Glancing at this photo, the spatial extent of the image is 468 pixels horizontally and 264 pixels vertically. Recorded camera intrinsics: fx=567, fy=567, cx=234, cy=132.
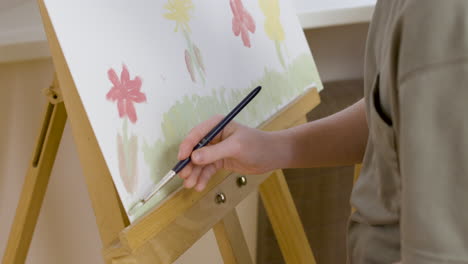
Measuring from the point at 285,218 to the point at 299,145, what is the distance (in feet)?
1.25

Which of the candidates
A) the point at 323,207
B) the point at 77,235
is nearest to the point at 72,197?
the point at 77,235

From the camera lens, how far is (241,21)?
3.24ft

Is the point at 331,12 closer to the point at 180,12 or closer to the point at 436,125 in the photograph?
the point at 180,12

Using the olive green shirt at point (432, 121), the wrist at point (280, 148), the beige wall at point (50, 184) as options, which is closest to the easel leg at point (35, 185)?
the beige wall at point (50, 184)

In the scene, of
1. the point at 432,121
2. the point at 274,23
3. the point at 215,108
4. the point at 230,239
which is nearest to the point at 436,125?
the point at 432,121

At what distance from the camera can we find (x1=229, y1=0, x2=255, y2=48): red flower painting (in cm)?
97

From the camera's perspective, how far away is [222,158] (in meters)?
0.79

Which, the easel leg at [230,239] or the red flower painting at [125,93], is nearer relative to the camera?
the red flower painting at [125,93]

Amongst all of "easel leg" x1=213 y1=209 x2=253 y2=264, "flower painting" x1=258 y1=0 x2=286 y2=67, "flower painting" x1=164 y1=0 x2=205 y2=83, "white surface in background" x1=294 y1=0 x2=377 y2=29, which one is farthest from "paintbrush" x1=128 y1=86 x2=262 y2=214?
"white surface in background" x1=294 y1=0 x2=377 y2=29

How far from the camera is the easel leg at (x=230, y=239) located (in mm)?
954

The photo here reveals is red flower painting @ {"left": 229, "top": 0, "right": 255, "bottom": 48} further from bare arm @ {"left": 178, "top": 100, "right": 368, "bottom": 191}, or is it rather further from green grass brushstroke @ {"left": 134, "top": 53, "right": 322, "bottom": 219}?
bare arm @ {"left": 178, "top": 100, "right": 368, "bottom": 191}

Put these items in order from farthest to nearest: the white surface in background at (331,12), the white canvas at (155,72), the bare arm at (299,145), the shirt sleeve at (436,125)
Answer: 1. the white surface in background at (331,12)
2. the bare arm at (299,145)
3. the white canvas at (155,72)
4. the shirt sleeve at (436,125)

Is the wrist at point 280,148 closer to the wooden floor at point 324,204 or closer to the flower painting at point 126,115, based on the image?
the flower painting at point 126,115

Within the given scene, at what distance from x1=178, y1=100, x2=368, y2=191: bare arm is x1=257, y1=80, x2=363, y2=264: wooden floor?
1039 millimetres
